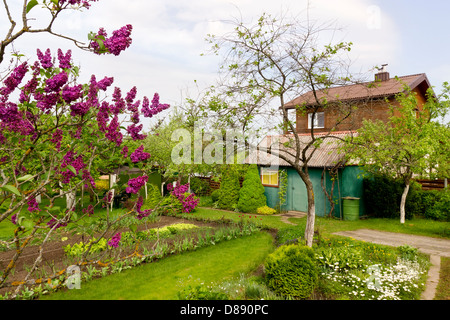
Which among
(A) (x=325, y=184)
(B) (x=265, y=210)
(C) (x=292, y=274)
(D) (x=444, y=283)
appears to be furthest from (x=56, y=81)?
(B) (x=265, y=210)

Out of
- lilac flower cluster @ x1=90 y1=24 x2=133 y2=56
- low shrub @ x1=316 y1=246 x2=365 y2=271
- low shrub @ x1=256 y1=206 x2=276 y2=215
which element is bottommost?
low shrub @ x1=316 y1=246 x2=365 y2=271

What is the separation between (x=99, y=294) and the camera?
5.80 m

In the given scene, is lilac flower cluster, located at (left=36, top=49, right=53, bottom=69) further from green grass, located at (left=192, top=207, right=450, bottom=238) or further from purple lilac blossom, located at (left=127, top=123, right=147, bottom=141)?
green grass, located at (left=192, top=207, right=450, bottom=238)

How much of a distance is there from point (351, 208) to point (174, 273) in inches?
419

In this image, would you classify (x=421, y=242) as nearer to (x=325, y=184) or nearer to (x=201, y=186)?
(x=325, y=184)

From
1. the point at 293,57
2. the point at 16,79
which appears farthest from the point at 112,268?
the point at 293,57

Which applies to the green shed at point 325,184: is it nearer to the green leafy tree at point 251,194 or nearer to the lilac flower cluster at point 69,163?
the green leafy tree at point 251,194

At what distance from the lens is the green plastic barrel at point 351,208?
582 inches

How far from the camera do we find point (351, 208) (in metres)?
14.8

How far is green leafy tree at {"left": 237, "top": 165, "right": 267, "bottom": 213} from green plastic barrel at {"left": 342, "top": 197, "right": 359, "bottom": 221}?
4.61 metres

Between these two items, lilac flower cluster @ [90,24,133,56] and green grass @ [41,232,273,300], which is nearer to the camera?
lilac flower cluster @ [90,24,133,56]

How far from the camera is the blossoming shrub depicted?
5.73 metres

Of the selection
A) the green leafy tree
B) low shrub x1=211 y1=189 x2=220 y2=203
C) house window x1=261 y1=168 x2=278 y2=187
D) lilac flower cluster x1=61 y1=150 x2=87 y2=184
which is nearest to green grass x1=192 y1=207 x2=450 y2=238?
the green leafy tree

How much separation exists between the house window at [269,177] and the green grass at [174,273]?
8.65 metres
